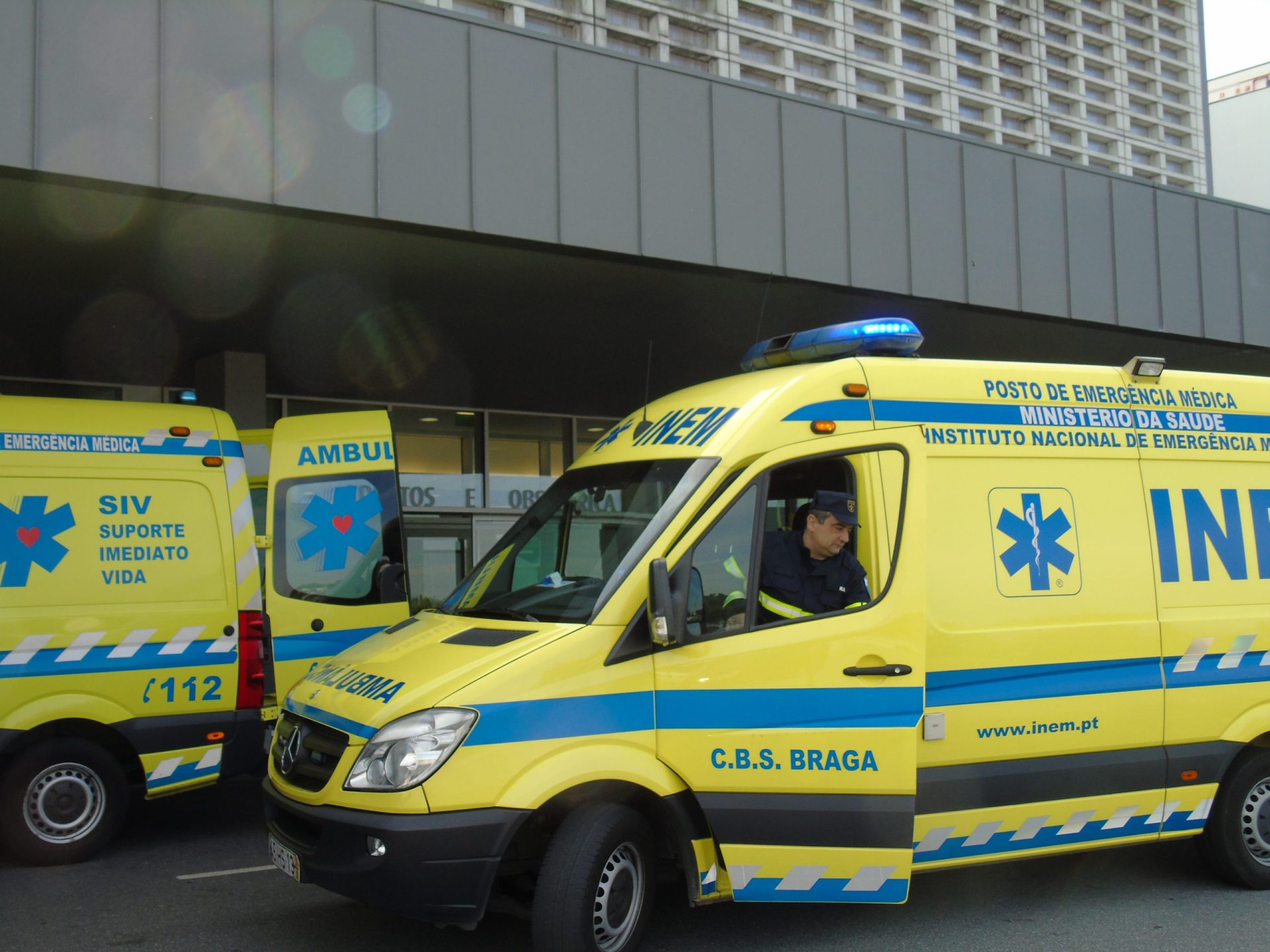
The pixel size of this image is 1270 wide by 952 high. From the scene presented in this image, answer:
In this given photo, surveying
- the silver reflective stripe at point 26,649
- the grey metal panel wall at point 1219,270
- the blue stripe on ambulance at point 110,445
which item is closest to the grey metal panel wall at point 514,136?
the blue stripe on ambulance at point 110,445

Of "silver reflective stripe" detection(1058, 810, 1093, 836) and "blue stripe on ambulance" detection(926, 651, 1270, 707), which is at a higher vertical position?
"blue stripe on ambulance" detection(926, 651, 1270, 707)

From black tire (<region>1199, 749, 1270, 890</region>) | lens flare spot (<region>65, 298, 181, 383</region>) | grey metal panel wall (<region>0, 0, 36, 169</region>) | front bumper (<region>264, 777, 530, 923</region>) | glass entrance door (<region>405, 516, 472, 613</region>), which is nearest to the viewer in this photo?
front bumper (<region>264, 777, 530, 923</region>)

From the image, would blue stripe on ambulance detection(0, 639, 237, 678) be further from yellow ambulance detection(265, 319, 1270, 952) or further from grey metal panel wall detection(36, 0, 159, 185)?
grey metal panel wall detection(36, 0, 159, 185)

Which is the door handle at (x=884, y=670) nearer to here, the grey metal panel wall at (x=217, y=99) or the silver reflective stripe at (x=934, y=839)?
the silver reflective stripe at (x=934, y=839)

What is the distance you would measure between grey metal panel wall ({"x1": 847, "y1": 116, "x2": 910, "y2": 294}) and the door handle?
617cm

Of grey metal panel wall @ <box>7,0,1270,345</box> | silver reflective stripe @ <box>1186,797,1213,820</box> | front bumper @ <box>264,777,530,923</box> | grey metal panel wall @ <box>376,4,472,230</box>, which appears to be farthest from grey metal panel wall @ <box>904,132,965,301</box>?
front bumper @ <box>264,777,530,923</box>

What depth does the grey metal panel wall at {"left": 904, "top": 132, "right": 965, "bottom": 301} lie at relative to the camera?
34.2ft

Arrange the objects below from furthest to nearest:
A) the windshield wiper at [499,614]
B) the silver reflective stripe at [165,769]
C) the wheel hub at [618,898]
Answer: the silver reflective stripe at [165,769]
the windshield wiper at [499,614]
the wheel hub at [618,898]

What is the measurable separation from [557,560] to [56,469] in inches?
124

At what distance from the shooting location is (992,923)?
495 cm

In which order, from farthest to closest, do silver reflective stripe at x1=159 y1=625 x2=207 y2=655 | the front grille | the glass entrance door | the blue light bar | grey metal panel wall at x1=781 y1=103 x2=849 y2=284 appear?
the glass entrance door → grey metal panel wall at x1=781 y1=103 x2=849 y2=284 → silver reflective stripe at x1=159 y1=625 x2=207 y2=655 → the blue light bar → the front grille

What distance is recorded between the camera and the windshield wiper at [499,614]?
443 cm

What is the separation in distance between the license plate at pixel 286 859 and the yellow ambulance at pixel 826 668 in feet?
0.06

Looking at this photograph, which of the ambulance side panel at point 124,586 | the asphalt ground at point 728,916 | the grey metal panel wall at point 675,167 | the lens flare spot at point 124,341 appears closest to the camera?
the asphalt ground at point 728,916
